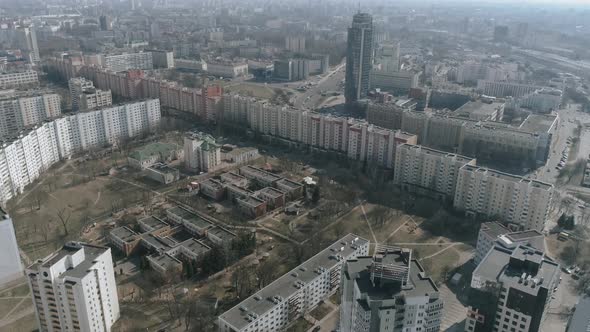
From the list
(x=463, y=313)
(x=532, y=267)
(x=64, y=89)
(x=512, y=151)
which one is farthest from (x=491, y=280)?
(x=64, y=89)

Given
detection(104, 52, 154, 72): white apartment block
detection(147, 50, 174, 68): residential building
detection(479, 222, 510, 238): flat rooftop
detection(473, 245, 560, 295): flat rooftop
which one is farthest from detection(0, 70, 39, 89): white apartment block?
detection(473, 245, 560, 295): flat rooftop

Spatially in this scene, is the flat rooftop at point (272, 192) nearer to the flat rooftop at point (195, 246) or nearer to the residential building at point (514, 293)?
the flat rooftop at point (195, 246)

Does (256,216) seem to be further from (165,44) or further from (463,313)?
(165,44)

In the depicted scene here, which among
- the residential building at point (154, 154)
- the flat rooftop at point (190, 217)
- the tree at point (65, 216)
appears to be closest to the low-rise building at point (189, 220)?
the flat rooftop at point (190, 217)

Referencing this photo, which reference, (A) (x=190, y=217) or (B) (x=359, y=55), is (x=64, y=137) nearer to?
(A) (x=190, y=217)

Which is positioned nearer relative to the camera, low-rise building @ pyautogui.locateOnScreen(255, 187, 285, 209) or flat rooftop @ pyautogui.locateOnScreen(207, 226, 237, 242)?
flat rooftop @ pyautogui.locateOnScreen(207, 226, 237, 242)

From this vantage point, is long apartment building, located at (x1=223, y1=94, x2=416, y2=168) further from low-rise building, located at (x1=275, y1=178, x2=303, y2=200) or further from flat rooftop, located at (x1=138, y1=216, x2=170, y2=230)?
flat rooftop, located at (x1=138, y1=216, x2=170, y2=230)
